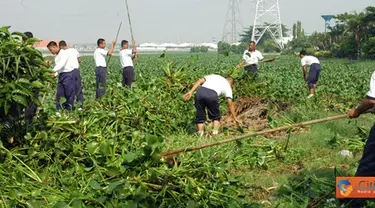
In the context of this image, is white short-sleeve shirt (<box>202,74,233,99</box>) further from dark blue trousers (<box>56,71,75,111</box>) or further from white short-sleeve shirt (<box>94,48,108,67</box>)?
white short-sleeve shirt (<box>94,48,108,67</box>)

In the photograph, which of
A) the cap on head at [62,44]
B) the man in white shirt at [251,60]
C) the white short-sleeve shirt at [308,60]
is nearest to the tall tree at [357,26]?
the white short-sleeve shirt at [308,60]

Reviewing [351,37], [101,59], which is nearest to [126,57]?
[101,59]

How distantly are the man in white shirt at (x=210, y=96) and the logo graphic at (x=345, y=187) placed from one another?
310 centimetres

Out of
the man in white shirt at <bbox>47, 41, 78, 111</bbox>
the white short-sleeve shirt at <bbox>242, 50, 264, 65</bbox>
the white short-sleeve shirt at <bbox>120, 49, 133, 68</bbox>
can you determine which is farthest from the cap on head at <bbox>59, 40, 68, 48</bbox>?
the white short-sleeve shirt at <bbox>242, 50, 264, 65</bbox>

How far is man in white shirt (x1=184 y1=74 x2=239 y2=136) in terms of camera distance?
7.09 meters

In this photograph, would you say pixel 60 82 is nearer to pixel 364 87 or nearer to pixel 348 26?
pixel 364 87

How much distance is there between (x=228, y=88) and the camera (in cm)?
715

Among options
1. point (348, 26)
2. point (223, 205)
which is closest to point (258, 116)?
point (223, 205)

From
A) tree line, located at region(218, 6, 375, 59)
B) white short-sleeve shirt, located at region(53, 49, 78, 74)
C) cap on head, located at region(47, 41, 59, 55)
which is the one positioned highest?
cap on head, located at region(47, 41, 59, 55)

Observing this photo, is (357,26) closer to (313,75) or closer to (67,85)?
(313,75)

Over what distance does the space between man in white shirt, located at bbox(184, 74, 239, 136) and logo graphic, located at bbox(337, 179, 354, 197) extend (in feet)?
10.2

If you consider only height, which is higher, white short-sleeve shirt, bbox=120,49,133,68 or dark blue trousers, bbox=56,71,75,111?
white short-sleeve shirt, bbox=120,49,133,68

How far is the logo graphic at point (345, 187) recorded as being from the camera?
4.02m

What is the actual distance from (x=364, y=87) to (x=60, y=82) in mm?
7945
